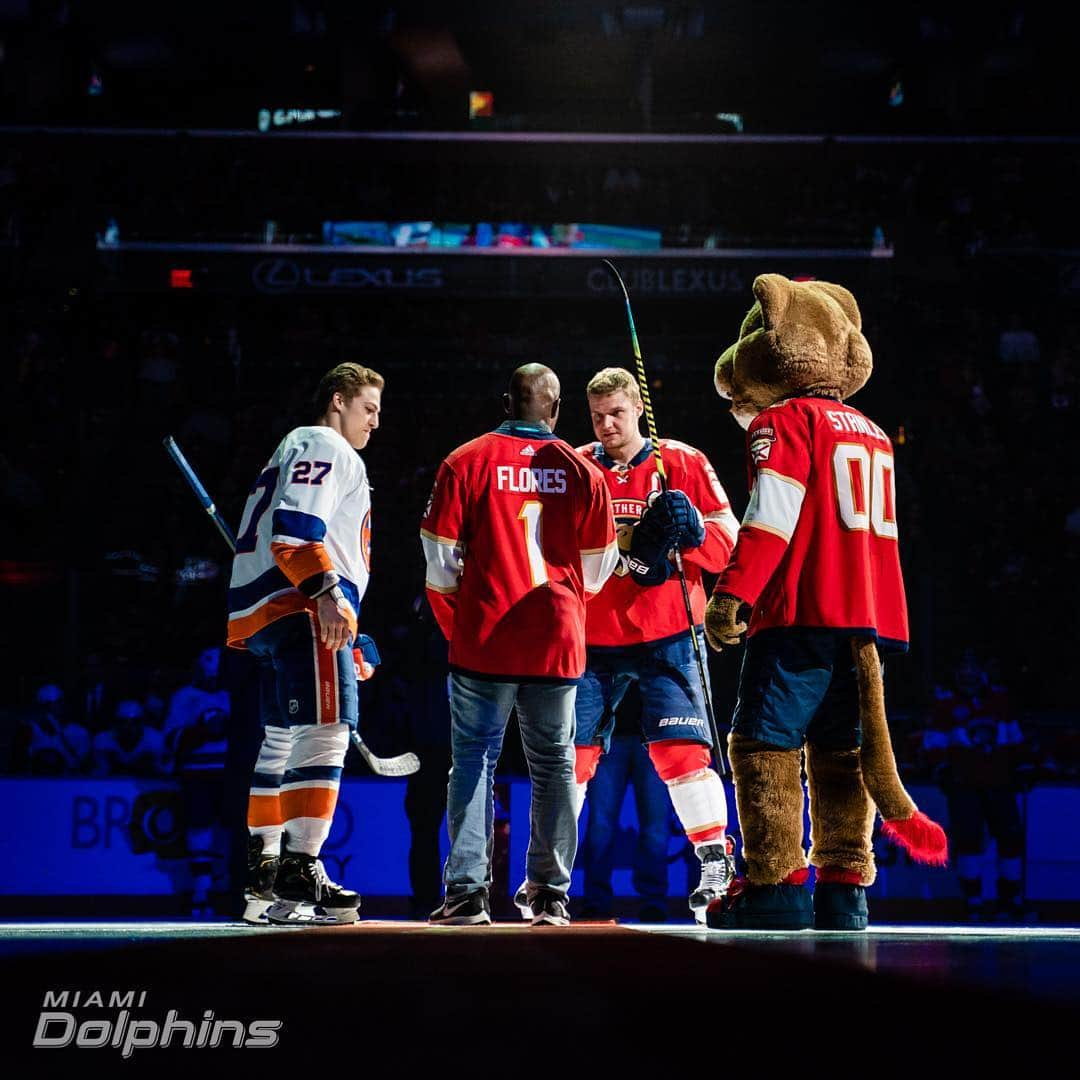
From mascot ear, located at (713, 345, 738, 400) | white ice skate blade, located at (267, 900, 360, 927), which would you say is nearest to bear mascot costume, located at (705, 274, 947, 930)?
mascot ear, located at (713, 345, 738, 400)

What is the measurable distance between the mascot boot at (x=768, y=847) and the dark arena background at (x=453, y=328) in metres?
0.55

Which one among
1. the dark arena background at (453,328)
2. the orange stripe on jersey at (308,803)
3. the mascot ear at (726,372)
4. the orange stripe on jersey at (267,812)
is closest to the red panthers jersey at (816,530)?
the mascot ear at (726,372)

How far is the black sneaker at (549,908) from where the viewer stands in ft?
13.0

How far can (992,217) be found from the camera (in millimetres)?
15758

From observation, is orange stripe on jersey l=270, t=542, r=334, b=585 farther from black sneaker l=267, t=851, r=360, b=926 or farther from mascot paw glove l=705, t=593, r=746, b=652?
mascot paw glove l=705, t=593, r=746, b=652

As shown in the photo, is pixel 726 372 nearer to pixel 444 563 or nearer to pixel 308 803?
pixel 444 563

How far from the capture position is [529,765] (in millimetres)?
4027

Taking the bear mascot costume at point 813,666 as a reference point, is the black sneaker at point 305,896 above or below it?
below

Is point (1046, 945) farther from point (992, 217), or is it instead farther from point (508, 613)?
point (992, 217)

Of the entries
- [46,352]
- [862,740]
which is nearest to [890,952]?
[862,740]

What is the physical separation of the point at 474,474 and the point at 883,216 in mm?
12558

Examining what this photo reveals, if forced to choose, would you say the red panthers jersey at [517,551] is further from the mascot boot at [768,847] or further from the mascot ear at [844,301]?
the mascot ear at [844,301]

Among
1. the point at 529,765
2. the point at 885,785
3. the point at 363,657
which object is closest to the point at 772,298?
the point at 885,785

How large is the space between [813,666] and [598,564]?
0.79m
